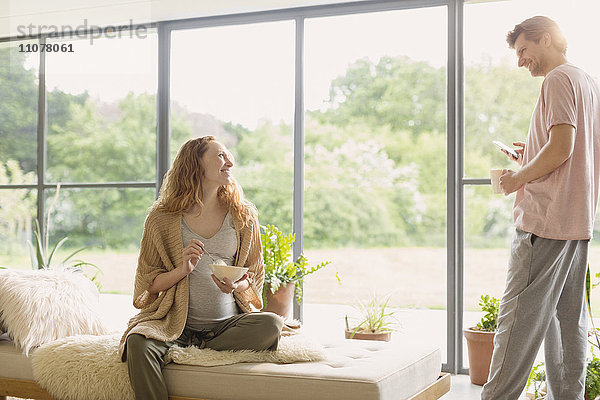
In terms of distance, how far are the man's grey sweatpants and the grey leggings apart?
34.5 inches

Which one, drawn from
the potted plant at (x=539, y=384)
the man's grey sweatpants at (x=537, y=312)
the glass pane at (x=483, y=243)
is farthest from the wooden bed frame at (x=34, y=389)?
the glass pane at (x=483, y=243)

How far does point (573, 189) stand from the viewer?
2.73 m

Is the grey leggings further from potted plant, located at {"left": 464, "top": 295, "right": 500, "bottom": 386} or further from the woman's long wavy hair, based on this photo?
potted plant, located at {"left": 464, "top": 295, "right": 500, "bottom": 386}

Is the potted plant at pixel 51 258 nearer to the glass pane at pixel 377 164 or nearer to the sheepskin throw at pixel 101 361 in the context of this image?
the glass pane at pixel 377 164

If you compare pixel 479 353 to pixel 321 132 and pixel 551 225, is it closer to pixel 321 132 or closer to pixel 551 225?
pixel 551 225

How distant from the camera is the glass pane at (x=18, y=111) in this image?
5.78 meters

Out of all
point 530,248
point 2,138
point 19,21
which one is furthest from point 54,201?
point 530,248

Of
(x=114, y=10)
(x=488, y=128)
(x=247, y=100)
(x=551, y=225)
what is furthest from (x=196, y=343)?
(x=114, y=10)

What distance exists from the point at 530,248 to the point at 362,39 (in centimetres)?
261

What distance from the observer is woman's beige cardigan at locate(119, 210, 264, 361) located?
304 cm

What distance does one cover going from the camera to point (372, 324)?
14.6ft

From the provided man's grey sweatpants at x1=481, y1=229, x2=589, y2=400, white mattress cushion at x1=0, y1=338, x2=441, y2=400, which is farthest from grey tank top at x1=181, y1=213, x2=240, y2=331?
man's grey sweatpants at x1=481, y1=229, x2=589, y2=400

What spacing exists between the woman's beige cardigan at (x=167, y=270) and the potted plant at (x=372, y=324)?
4.15 feet

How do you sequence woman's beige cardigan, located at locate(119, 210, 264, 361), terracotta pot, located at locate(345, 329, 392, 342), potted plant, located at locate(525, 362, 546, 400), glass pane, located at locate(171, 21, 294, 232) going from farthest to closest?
glass pane, located at locate(171, 21, 294, 232) → terracotta pot, located at locate(345, 329, 392, 342) → potted plant, located at locate(525, 362, 546, 400) → woman's beige cardigan, located at locate(119, 210, 264, 361)
